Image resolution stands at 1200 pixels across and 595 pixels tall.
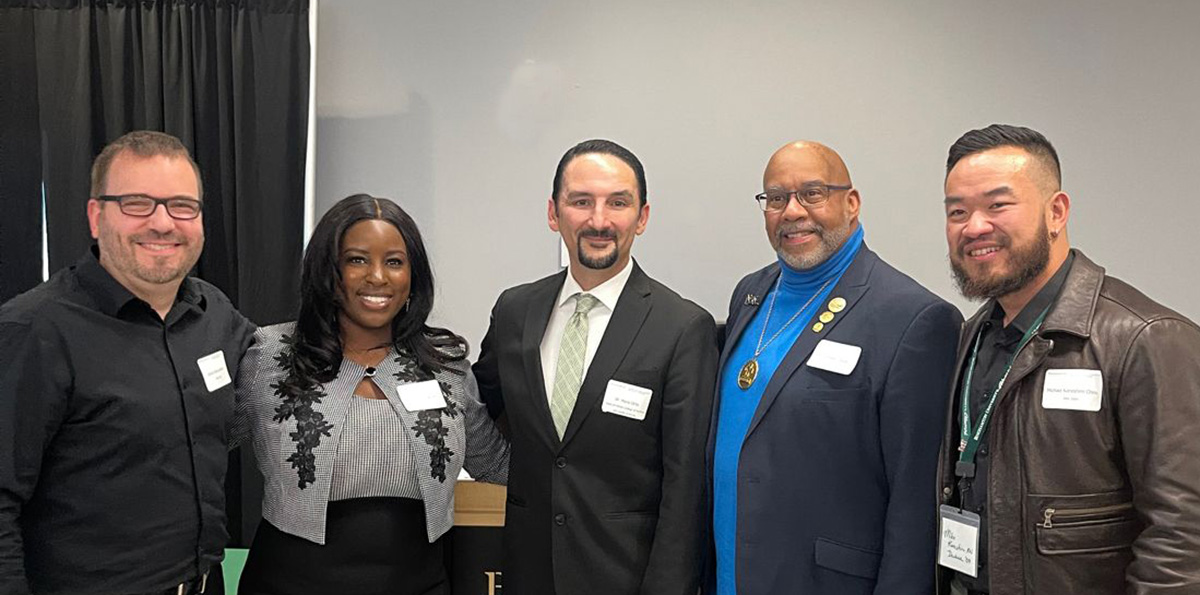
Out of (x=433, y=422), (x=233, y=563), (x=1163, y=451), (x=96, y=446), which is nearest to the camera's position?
(x=1163, y=451)

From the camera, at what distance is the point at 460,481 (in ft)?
9.44

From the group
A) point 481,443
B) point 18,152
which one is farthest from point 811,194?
point 18,152

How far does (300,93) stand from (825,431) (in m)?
2.47

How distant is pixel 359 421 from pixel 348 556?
1.14 feet

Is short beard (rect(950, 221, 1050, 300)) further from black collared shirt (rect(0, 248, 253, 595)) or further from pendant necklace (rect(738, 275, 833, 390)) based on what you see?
black collared shirt (rect(0, 248, 253, 595))

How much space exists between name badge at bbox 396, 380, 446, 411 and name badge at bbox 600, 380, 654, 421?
47 centimetres

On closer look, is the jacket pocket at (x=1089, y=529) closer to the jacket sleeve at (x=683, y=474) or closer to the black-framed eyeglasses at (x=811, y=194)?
the jacket sleeve at (x=683, y=474)

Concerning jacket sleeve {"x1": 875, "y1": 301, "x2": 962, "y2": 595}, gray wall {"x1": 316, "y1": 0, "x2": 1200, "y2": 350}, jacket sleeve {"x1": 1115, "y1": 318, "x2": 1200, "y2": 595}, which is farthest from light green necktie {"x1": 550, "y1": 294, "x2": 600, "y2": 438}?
gray wall {"x1": 316, "y1": 0, "x2": 1200, "y2": 350}

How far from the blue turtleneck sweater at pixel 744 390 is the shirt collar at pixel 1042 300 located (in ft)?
1.59

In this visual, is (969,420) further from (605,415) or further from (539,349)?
(539,349)

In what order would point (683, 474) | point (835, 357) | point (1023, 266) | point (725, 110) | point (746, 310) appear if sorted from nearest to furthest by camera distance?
point (1023, 266) → point (835, 357) → point (683, 474) → point (746, 310) → point (725, 110)

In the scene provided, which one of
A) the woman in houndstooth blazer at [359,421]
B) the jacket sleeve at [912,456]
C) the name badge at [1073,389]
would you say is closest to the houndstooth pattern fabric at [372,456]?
the woman in houndstooth blazer at [359,421]

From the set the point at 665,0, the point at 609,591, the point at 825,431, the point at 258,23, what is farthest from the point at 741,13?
the point at 609,591

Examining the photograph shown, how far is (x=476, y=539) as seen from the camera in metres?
2.87
